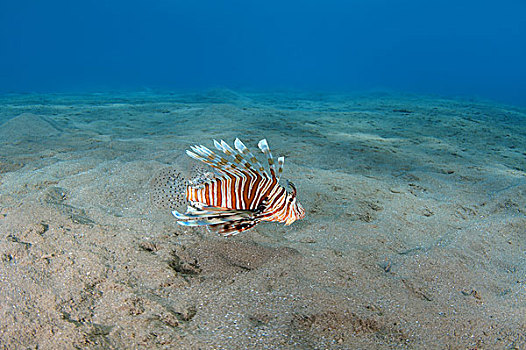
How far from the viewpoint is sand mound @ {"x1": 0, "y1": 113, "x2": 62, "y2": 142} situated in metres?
6.61

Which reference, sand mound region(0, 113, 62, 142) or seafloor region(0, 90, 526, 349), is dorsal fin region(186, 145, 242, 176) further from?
sand mound region(0, 113, 62, 142)

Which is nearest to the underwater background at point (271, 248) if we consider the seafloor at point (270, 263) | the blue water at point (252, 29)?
the seafloor at point (270, 263)


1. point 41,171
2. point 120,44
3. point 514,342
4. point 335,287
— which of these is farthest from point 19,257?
point 120,44

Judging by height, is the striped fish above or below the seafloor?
above

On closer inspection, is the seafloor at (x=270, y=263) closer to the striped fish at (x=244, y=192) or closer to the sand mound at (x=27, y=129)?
the striped fish at (x=244, y=192)

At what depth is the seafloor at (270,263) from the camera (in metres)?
1.78

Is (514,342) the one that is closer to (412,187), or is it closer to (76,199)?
(412,187)

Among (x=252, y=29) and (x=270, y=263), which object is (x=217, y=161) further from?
(x=252, y=29)

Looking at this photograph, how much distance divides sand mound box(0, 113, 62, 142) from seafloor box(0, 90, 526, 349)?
59.3 inches

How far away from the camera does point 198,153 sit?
279cm

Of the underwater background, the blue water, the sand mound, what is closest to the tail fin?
the underwater background

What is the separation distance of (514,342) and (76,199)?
3906 millimetres

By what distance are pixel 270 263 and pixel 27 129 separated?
731 cm

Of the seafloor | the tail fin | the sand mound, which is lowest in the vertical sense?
the seafloor
